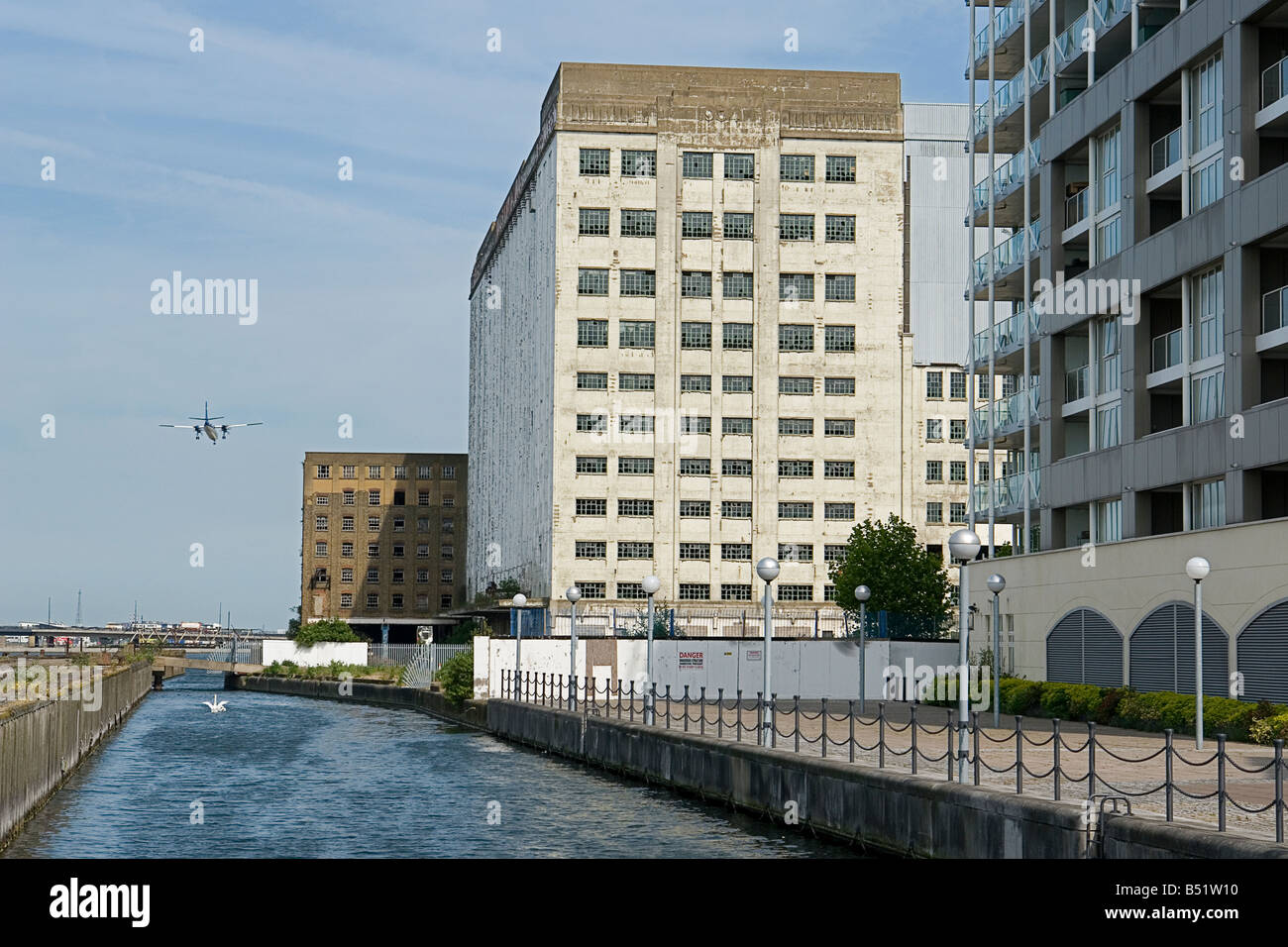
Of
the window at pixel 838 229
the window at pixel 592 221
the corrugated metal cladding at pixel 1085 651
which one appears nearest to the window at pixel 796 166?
the window at pixel 838 229

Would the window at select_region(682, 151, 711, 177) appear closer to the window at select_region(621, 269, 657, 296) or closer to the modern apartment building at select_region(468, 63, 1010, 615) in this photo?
the modern apartment building at select_region(468, 63, 1010, 615)

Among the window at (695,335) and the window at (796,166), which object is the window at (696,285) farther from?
the window at (796,166)

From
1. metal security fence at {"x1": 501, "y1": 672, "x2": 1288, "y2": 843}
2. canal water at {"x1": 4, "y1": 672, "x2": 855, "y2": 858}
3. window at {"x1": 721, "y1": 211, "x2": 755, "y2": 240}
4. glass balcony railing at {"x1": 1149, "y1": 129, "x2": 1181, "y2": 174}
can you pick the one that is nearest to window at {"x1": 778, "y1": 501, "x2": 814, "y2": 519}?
window at {"x1": 721, "y1": 211, "x2": 755, "y2": 240}

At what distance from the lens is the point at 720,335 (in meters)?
100

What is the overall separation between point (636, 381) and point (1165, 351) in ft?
179

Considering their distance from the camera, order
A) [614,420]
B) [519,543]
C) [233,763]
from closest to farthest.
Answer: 1. [233,763]
2. [614,420]
3. [519,543]

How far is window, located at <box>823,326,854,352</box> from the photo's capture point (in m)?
101

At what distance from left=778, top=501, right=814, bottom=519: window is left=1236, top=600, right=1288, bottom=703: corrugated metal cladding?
61.1m

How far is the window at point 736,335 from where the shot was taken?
330 feet

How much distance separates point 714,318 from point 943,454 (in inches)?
656

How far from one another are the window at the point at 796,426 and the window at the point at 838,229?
1090 cm

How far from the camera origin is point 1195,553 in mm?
41438
